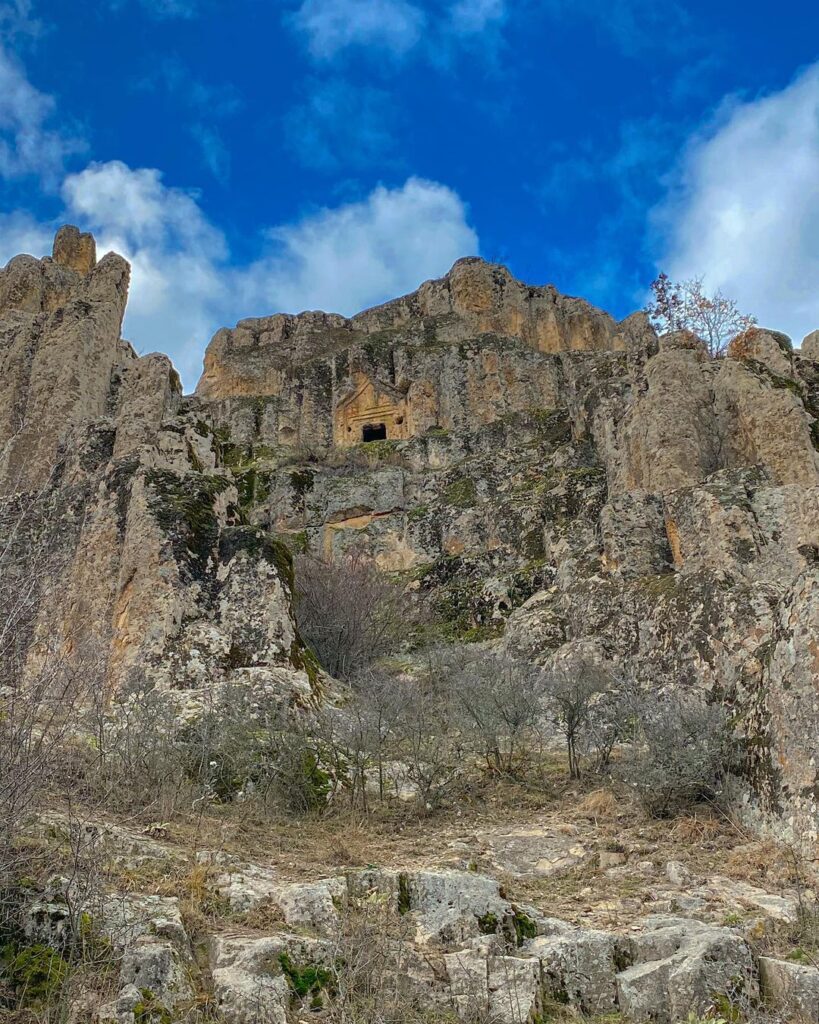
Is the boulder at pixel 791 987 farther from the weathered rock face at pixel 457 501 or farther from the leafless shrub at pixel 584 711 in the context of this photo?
the leafless shrub at pixel 584 711

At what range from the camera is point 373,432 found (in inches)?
1521

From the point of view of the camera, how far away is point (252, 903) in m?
5.22

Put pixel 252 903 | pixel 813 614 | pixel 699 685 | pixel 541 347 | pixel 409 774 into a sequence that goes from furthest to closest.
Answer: pixel 541 347, pixel 699 685, pixel 409 774, pixel 813 614, pixel 252 903

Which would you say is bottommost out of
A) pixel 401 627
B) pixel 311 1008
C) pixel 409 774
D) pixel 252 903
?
pixel 311 1008

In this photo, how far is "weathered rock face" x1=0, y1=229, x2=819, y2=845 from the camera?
11.0 metres

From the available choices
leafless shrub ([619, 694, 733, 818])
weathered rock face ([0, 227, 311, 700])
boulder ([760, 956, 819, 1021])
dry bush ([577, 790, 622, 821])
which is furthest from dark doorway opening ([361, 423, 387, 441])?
boulder ([760, 956, 819, 1021])

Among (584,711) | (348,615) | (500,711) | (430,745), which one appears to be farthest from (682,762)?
(348,615)

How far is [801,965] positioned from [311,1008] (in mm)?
2538

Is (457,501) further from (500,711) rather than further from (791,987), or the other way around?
(791,987)

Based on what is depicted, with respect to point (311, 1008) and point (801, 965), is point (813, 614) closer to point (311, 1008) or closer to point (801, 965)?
point (801, 965)

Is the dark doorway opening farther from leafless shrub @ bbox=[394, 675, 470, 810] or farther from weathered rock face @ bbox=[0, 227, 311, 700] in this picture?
leafless shrub @ bbox=[394, 675, 470, 810]

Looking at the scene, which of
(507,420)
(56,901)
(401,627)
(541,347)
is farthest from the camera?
(541,347)

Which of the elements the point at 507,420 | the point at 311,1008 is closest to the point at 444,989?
the point at 311,1008

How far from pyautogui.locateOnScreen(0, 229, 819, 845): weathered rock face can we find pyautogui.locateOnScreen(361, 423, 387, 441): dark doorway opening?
0.11 metres
